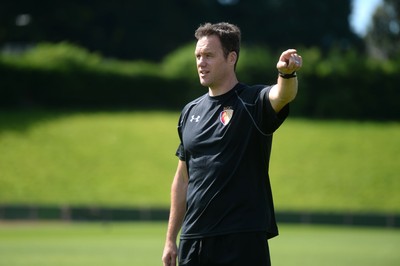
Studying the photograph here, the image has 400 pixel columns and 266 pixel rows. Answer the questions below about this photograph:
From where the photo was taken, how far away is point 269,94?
191 inches

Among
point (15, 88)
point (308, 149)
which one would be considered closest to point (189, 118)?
point (308, 149)

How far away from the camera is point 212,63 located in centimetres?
511

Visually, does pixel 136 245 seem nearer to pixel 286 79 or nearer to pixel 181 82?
pixel 286 79

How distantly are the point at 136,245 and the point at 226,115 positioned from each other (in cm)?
1179

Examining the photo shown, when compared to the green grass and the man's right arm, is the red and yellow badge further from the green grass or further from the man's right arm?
the green grass

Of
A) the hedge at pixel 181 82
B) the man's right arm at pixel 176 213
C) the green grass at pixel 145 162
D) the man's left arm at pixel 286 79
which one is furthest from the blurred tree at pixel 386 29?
the man's left arm at pixel 286 79

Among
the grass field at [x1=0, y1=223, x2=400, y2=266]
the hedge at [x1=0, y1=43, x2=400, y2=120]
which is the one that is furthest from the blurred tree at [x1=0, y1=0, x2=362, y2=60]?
the grass field at [x1=0, y1=223, x2=400, y2=266]

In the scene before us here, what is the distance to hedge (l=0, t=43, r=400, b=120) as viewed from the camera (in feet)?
138

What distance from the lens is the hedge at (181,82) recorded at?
138 feet

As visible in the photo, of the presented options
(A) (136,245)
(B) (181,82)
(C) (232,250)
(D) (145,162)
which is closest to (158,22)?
(B) (181,82)

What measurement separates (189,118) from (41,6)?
51501 millimetres

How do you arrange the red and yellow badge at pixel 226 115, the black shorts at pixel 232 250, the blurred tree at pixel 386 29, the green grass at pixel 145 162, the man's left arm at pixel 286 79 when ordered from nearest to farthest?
the man's left arm at pixel 286 79, the black shorts at pixel 232 250, the red and yellow badge at pixel 226 115, the green grass at pixel 145 162, the blurred tree at pixel 386 29

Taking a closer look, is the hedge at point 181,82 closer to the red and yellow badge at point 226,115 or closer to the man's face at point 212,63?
the man's face at point 212,63

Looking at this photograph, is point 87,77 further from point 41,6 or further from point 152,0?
point 152,0
